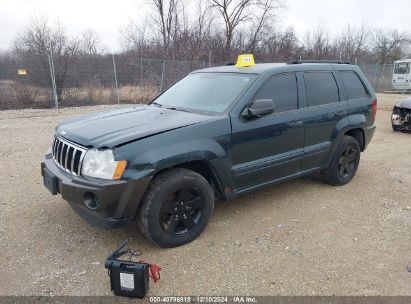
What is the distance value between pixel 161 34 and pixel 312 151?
81.9ft

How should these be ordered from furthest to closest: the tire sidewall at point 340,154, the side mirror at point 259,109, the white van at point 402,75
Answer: the white van at point 402,75 < the tire sidewall at point 340,154 < the side mirror at point 259,109

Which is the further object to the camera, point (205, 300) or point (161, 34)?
point (161, 34)

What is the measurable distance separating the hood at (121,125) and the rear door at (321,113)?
1461 millimetres

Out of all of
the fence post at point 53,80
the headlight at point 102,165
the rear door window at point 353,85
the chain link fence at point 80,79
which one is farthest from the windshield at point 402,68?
the headlight at point 102,165

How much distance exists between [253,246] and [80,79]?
498 inches

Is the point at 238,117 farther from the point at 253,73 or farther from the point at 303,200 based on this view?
the point at 303,200

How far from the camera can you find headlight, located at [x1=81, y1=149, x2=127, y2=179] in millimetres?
2938

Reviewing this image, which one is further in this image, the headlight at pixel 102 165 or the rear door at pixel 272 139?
the rear door at pixel 272 139

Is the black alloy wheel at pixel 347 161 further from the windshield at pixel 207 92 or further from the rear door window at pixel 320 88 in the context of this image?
the windshield at pixel 207 92

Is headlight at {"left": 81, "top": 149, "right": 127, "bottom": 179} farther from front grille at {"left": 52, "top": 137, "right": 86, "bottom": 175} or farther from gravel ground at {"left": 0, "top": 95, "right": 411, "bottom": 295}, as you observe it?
gravel ground at {"left": 0, "top": 95, "right": 411, "bottom": 295}

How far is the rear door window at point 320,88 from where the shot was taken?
445 centimetres

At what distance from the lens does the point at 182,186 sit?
3.28 metres

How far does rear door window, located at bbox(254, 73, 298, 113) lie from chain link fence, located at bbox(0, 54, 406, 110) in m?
11.2

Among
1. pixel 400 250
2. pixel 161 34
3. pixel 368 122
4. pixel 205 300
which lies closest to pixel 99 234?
pixel 205 300
